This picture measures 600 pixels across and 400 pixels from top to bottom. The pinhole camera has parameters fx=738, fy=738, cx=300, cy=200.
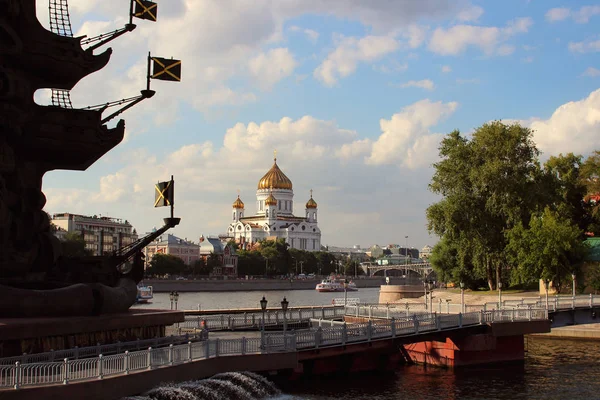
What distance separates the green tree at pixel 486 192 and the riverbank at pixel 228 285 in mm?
80066

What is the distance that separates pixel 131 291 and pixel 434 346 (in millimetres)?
17429

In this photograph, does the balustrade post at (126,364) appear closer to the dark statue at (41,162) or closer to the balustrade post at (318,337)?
the dark statue at (41,162)

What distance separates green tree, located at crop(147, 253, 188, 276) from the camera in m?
165

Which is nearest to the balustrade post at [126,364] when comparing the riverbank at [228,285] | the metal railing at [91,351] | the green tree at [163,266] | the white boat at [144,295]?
the metal railing at [91,351]

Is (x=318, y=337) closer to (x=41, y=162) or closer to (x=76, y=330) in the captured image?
(x=76, y=330)

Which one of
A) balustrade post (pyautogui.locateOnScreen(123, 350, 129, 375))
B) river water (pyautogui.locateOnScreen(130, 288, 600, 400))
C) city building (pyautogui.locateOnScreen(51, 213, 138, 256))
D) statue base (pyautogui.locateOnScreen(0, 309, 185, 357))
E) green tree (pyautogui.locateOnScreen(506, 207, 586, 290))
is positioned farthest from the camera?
city building (pyautogui.locateOnScreen(51, 213, 138, 256))

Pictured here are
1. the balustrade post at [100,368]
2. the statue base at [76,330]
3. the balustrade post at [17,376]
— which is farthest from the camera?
A: the statue base at [76,330]

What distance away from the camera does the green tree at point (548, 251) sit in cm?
6269

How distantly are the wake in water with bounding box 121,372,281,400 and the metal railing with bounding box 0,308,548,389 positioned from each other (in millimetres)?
863


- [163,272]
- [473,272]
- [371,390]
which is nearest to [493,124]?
[473,272]

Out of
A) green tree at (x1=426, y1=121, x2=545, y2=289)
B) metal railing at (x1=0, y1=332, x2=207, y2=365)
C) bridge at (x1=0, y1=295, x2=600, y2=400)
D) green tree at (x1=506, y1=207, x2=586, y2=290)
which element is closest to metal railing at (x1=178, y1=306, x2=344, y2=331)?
bridge at (x1=0, y1=295, x2=600, y2=400)

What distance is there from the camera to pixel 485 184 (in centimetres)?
7012

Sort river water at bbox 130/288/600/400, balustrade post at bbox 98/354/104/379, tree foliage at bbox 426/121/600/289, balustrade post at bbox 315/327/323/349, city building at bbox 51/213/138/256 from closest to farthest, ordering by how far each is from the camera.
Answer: balustrade post at bbox 98/354/104/379 → river water at bbox 130/288/600/400 → balustrade post at bbox 315/327/323/349 → tree foliage at bbox 426/121/600/289 → city building at bbox 51/213/138/256

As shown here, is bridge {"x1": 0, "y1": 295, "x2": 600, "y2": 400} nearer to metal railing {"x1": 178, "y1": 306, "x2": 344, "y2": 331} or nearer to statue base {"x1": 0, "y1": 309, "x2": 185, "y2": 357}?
metal railing {"x1": 178, "y1": 306, "x2": 344, "y2": 331}
